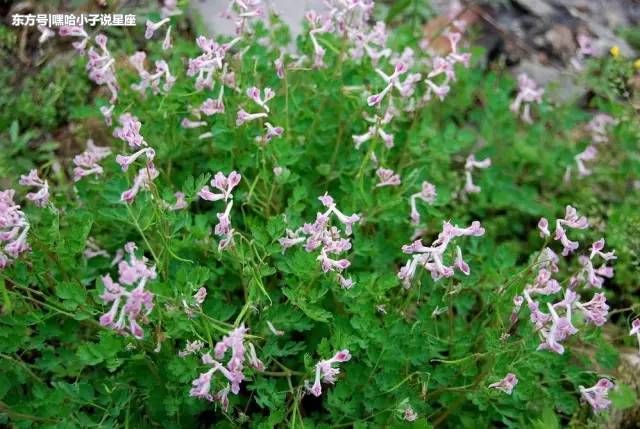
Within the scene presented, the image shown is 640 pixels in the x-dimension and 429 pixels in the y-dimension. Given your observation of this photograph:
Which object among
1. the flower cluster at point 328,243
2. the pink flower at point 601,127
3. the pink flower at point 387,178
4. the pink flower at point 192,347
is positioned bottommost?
the pink flower at point 601,127

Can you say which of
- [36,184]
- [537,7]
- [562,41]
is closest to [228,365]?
[36,184]

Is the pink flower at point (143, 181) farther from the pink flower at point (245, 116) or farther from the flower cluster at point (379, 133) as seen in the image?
the flower cluster at point (379, 133)

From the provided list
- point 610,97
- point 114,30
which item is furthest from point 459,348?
point 114,30

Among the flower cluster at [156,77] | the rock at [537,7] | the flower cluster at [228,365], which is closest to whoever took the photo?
the flower cluster at [228,365]

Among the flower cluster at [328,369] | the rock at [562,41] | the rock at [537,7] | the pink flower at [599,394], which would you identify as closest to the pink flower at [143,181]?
the flower cluster at [328,369]

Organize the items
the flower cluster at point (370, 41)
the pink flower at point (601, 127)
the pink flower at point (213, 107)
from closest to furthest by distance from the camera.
→ the pink flower at point (213, 107) < the flower cluster at point (370, 41) < the pink flower at point (601, 127)

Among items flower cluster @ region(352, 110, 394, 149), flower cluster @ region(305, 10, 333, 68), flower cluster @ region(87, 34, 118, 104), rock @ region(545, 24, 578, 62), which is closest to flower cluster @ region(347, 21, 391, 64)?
flower cluster @ region(305, 10, 333, 68)

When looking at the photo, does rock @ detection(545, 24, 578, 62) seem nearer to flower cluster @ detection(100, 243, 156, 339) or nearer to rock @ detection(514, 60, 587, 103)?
rock @ detection(514, 60, 587, 103)
